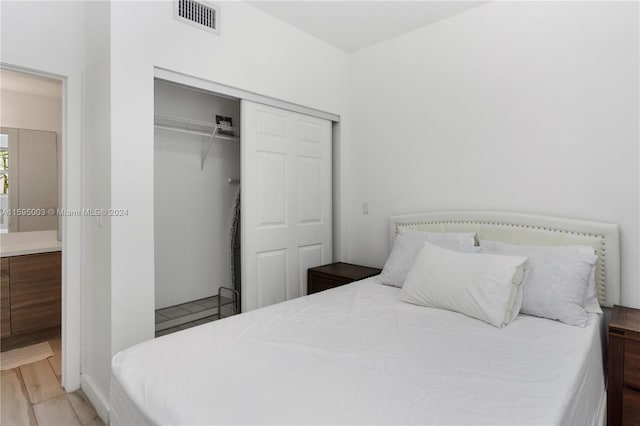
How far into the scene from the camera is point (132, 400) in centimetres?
126

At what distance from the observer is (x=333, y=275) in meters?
3.06

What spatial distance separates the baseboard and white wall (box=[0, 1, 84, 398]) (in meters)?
0.10

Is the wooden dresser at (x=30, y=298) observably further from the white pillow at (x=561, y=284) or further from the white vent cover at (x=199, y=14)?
the white pillow at (x=561, y=284)

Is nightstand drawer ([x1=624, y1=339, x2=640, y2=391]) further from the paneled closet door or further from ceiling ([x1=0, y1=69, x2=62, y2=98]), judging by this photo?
ceiling ([x1=0, y1=69, x2=62, y2=98])

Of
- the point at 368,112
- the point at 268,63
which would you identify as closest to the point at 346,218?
the point at 368,112

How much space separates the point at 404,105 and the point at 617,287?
1.98 metres

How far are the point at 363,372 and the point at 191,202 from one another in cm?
277

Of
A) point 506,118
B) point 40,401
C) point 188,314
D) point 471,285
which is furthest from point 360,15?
point 40,401

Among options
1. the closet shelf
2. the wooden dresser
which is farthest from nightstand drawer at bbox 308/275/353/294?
the wooden dresser

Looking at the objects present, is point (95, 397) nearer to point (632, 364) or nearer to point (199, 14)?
point (199, 14)

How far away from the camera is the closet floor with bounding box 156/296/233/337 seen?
3.13 metres

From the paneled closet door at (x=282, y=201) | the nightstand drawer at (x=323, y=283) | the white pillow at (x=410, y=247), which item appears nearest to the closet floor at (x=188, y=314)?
the paneled closet door at (x=282, y=201)

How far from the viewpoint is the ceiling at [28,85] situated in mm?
3336

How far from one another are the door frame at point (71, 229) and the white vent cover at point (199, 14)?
776 millimetres
